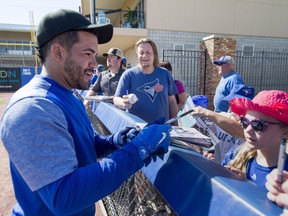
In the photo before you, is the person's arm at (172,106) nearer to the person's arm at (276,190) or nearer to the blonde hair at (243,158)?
the blonde hair at (243,158)

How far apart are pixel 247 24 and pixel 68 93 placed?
1431 centimetres

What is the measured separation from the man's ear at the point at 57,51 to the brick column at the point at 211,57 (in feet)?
32.8

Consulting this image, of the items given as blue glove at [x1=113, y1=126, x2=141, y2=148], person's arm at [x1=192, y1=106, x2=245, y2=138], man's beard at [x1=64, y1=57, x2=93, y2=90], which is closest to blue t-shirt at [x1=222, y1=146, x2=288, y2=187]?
person's arm at [x1=192, y1=106, x2=245, y2=138]

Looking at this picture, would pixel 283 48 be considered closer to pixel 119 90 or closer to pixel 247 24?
pixel 247 24

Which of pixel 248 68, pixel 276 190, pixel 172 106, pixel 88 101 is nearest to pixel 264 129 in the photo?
pixel 276 190

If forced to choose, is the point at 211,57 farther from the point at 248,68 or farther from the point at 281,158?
the point at 281,158

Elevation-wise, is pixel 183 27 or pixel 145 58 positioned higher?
pixel 183 27

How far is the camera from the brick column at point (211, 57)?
1063 centimetres

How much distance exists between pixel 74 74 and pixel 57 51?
5.6 inches

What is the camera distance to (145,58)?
3.28m

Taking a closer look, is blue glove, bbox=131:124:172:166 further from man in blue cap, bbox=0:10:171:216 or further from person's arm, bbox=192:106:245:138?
person's arm, bbox=192:106:245:138

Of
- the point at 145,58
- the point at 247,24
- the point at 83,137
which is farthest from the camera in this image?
the point at 247,24

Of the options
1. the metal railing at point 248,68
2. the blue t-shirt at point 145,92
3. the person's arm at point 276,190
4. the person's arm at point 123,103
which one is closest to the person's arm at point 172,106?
the blue t-shirt at point 145,92

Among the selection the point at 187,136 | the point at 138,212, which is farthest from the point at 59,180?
the point at 138,212
